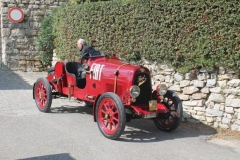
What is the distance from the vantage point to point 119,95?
19.3ft

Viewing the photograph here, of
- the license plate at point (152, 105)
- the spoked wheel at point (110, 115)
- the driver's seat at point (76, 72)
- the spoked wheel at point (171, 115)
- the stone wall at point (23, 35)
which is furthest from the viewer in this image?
the stone wall at point (23, 35)

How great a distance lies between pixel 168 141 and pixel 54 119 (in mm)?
2392

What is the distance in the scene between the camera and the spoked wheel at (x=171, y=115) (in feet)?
19.2

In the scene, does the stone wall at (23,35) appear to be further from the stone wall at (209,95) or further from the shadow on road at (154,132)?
the shadow on road at (154,132)

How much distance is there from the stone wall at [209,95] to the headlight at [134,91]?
64.1 inches

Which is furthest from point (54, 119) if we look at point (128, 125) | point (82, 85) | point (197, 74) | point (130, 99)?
point (197, 74)

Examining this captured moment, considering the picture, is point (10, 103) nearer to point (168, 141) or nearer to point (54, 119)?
point (54, 119)

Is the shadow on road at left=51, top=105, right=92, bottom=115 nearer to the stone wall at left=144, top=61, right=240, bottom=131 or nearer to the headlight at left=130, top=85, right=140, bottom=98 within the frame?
the stone wall at left=144, top=61, right=240, bottom=131

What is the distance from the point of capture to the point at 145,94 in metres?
5.95

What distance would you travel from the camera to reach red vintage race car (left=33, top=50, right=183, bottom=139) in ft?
18.2

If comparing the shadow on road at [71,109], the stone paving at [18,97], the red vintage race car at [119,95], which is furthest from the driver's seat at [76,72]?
the stone paving at [18,97]

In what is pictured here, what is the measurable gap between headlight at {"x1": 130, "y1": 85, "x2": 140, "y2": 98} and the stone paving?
2718mm

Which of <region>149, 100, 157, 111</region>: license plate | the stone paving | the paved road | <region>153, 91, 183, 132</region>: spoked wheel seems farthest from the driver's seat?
<region>149, 100, 157, 111</region>: license plate

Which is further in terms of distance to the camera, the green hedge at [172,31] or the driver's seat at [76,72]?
the driver's seat at [76,72]
